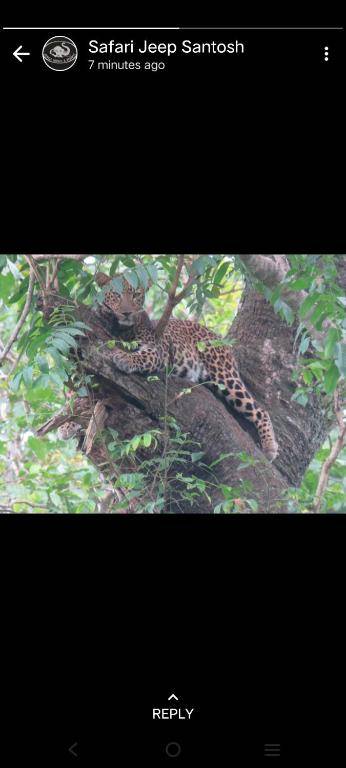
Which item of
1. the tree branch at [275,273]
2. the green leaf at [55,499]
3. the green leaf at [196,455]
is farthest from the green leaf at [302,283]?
the green leaf at [55,499]

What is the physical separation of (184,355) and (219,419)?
97 centimetres

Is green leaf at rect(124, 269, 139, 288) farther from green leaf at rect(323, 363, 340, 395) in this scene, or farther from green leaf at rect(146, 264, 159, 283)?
green leaf at rect(323, 363, 340, 395)

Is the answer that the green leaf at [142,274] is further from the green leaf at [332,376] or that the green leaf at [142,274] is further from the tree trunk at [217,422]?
the green leaf at [332,376]

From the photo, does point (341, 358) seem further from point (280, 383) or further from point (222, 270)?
point (280, 383)

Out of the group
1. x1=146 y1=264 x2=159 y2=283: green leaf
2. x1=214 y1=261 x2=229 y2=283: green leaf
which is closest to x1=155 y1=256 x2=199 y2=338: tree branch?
x1=214 y1=261 x2=229 y2=283: green leaf

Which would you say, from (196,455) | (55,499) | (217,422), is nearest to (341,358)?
(196,455)

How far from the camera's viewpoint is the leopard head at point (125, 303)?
412 centimetres
